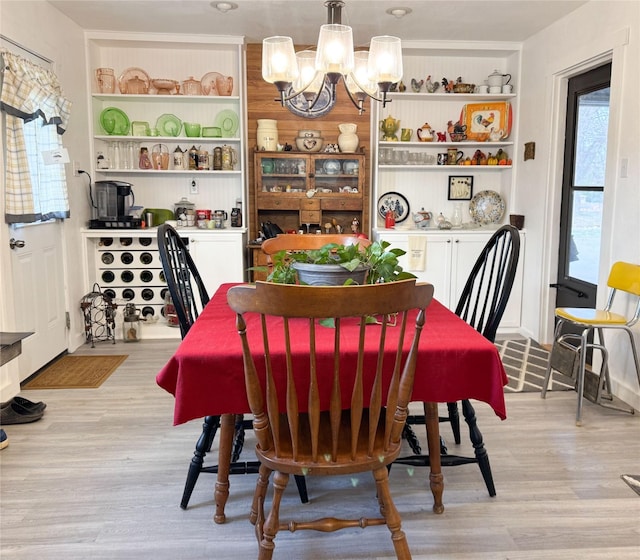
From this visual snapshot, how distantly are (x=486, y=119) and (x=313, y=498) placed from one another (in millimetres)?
3880

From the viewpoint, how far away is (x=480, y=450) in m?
2.15

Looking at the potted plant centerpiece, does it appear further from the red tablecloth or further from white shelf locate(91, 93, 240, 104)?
white shelf locate(91, 93, 240, 104)

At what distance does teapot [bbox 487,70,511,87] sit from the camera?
481cm

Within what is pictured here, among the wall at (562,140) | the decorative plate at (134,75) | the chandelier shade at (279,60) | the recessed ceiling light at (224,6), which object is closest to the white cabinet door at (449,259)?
the wall at (562,140)

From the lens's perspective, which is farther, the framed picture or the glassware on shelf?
the framed picture

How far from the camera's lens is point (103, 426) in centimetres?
286

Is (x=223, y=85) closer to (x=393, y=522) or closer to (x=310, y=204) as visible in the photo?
(x=310, y=204)

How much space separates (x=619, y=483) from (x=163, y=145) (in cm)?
419

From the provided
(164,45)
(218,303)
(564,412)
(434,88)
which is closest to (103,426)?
(218,303)

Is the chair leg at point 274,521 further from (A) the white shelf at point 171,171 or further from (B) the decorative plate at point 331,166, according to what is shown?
(B) the decorative plate at point 331,166

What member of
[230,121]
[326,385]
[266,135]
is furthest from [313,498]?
[230,121]

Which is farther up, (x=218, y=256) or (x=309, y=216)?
(x=309, y=216)

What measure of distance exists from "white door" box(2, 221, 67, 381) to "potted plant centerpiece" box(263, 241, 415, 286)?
6.37ft

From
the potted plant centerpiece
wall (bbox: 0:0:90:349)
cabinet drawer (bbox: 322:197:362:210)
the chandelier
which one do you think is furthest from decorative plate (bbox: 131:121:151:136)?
the potted plant centerpiece
